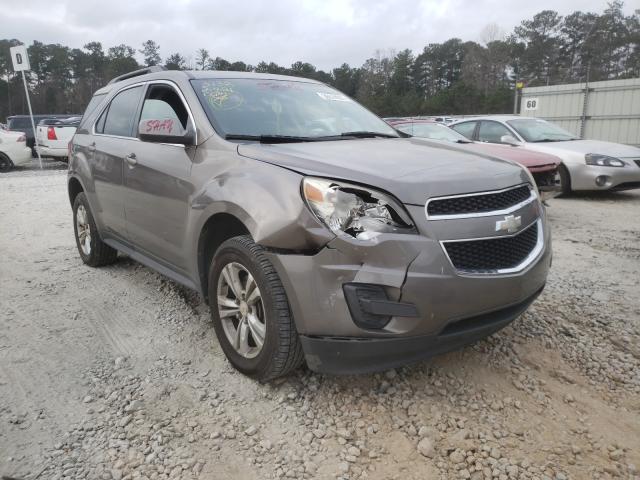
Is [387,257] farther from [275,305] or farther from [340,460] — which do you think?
[340,460]

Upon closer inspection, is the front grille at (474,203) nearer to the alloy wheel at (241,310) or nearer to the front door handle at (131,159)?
the alloy wheel at (241,310)

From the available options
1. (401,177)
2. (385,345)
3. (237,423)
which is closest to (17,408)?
(237,423)

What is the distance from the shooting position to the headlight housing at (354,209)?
221cm

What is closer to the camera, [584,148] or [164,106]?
[164,106]

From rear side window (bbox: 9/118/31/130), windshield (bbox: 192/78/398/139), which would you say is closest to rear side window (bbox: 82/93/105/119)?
windshield (bbox: 192/78/398/139)

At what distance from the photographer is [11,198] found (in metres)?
9.38

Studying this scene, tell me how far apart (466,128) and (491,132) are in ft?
1.68

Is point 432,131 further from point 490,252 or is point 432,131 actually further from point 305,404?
point 305,404

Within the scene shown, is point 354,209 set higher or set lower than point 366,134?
lower

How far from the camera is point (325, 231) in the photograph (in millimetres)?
2199

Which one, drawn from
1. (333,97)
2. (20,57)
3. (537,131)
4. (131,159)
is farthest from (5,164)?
(333,97)

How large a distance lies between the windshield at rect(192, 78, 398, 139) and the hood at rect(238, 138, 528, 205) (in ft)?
1.06

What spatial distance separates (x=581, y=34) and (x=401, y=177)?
7312 centimetres

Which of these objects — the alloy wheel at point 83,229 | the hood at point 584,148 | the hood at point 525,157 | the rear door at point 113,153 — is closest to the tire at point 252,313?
the rear door at point 113,153
